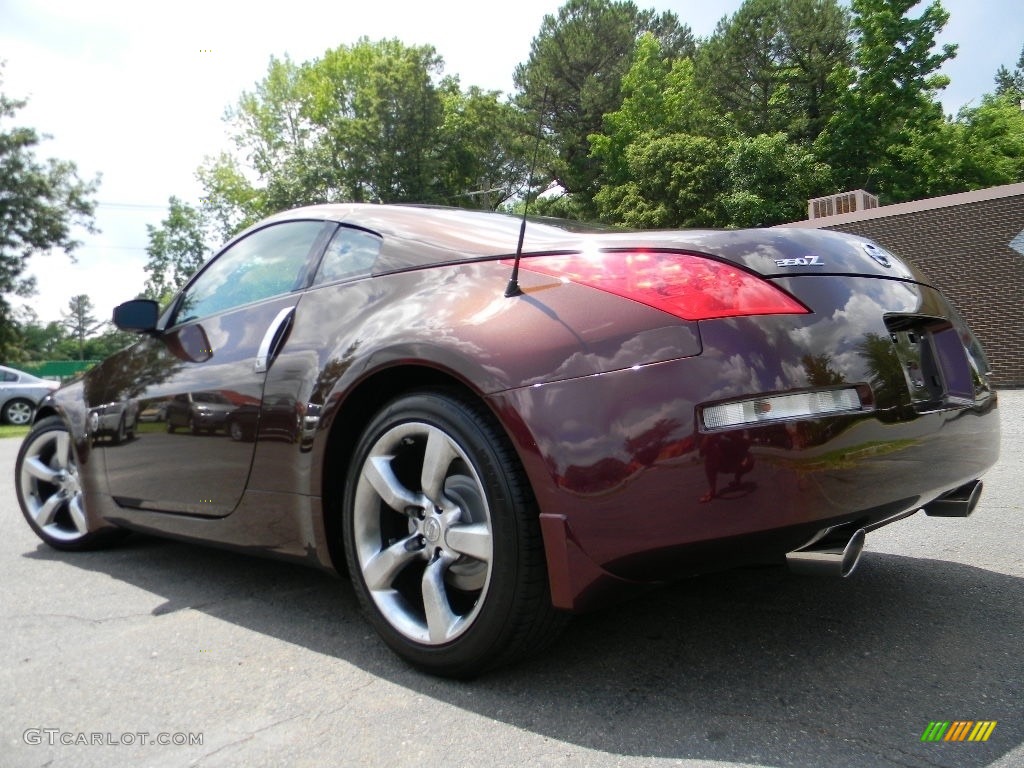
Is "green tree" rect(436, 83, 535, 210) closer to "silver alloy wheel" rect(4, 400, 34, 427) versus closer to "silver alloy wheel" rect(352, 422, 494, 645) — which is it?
"silver alloy wheel" rect(4, 400, 34, 427)

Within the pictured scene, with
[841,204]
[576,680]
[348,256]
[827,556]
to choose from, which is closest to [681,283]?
[827,556]

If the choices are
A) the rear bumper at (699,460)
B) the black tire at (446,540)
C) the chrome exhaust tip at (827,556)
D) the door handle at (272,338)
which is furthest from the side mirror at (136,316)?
the chrome exhaust tip at (827,556)

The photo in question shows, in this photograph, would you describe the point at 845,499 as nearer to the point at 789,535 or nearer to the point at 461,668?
the point at 789,535

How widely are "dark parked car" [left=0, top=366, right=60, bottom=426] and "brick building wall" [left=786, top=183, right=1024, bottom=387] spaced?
19823 mm

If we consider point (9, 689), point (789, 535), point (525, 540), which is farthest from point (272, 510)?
point (789, 535)

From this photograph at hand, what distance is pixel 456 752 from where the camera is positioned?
1911 mm

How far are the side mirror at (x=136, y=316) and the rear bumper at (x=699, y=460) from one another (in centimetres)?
213

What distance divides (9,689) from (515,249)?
1894mm

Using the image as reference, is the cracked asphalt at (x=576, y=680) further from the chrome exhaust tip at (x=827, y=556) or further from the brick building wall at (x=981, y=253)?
the brick building wall at (x=981, y=253)

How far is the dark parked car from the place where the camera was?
20391 mm

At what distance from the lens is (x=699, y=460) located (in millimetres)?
1869

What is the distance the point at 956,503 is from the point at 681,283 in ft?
3.79

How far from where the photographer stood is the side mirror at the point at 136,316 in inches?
140

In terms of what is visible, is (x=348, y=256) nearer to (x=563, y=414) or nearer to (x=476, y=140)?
(x=563, y=414)
